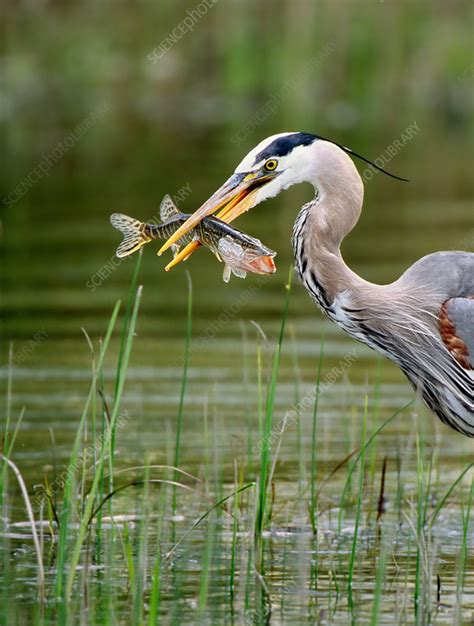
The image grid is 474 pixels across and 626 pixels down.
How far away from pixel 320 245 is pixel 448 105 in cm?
2392

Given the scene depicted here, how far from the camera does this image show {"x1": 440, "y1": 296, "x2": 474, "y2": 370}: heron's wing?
668 centimetres

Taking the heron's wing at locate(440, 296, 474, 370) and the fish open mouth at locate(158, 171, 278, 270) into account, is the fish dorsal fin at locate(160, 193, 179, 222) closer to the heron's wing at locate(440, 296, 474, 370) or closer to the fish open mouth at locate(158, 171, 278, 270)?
the fish open mouth at locate(158, 171, 278, 270)

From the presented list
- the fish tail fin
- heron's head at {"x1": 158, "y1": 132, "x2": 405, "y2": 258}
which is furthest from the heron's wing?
the fish tail fin

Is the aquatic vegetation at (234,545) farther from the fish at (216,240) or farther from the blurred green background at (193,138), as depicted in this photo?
the blurred green background at (193,138)

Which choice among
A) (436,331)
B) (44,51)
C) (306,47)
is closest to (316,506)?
(436,331)

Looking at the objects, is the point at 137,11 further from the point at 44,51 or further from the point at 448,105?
the point at 448,105

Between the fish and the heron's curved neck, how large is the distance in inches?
19.0

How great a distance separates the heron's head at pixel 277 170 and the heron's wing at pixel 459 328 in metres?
0.75

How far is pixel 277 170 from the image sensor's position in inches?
Answer: 249

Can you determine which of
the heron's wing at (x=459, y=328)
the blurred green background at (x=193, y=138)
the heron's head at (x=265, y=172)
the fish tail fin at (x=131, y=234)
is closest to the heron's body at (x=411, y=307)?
the heron's wing at (x=459, y=328)

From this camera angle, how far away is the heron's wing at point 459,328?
6.68 meters

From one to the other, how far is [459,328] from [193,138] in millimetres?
20944

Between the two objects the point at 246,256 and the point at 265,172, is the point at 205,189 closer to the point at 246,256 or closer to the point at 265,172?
the point at 265,172

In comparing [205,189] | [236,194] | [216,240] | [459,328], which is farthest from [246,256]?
[205,189]
